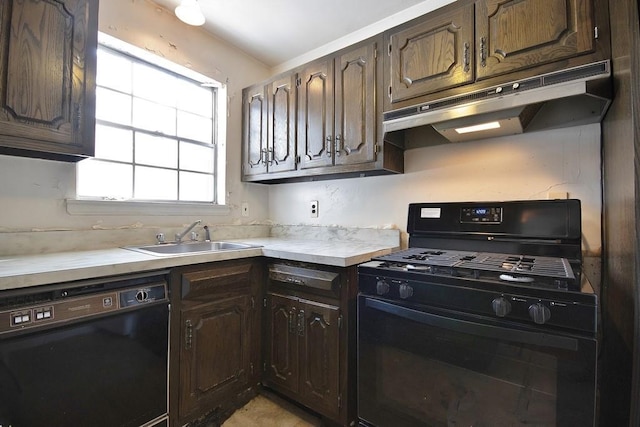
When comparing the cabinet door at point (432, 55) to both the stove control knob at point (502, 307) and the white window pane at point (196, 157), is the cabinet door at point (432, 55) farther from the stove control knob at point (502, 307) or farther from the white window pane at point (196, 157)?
the white window pane at point (196, 157)

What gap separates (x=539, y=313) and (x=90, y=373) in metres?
1.69

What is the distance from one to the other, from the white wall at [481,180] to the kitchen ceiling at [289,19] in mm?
1009

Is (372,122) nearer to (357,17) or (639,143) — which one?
(357,17)

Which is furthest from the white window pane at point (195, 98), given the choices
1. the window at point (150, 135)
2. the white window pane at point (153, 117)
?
the white window pane at point (153, 117)

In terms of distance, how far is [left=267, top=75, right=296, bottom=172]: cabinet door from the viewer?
216cm

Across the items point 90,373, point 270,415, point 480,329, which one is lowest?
point 270,415

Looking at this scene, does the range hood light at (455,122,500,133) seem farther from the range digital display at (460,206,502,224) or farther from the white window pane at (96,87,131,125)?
the white window pane at (96,87,131,125)

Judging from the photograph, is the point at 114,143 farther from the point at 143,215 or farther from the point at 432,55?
the point at 432,55

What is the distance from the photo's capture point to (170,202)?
2115 mm

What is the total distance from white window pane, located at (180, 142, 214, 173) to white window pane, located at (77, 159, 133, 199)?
15.7 inches

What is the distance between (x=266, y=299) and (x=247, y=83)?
1.87 metres

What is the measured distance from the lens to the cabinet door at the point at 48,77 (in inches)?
49.8

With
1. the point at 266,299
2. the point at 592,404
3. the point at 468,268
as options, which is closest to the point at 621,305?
the point at 592,404

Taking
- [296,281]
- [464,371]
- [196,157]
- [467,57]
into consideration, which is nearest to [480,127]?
[467,57]
